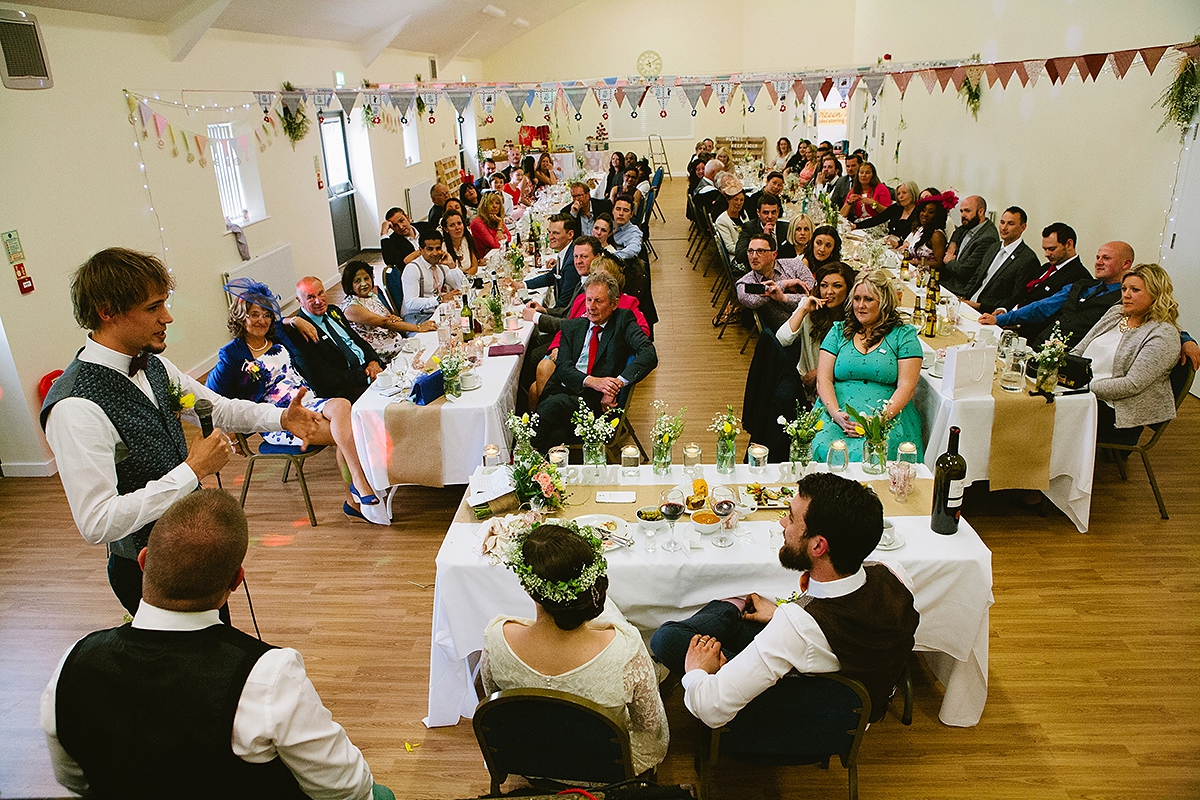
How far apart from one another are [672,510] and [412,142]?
13377mm

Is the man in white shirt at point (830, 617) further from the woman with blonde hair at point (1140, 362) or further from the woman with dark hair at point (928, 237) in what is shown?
the woman with dark hair at point (928, 237)

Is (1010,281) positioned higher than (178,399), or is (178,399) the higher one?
(178,399)

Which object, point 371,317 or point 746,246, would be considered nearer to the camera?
point 371,317

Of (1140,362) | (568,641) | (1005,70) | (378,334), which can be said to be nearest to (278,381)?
(378,334)

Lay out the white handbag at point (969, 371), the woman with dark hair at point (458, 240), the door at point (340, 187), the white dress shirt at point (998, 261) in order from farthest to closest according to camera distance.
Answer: the door at point (340, 187) → the woman with dark hair at point (458, 240) → the white dress shirt at point (998, 261) → the white handbag at point (969, 371)

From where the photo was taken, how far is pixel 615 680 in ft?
6.64

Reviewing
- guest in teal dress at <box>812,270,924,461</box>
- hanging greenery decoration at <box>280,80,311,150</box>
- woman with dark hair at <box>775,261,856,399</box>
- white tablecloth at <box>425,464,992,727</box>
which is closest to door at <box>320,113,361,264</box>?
hanging greenery decoration at <box>280,80,311,150</box>

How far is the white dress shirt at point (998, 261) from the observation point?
5.96 m

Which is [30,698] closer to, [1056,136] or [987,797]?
[987,797]

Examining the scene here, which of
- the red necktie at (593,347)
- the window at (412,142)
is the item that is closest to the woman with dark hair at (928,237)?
the red necktie at (593,347)

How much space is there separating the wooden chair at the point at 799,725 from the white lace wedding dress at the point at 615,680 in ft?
0.61

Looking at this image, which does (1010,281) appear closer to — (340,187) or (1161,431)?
(1161,431)

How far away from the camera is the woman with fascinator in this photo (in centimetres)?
429

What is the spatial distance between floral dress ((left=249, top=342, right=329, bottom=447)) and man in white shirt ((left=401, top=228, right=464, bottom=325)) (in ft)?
4.97
